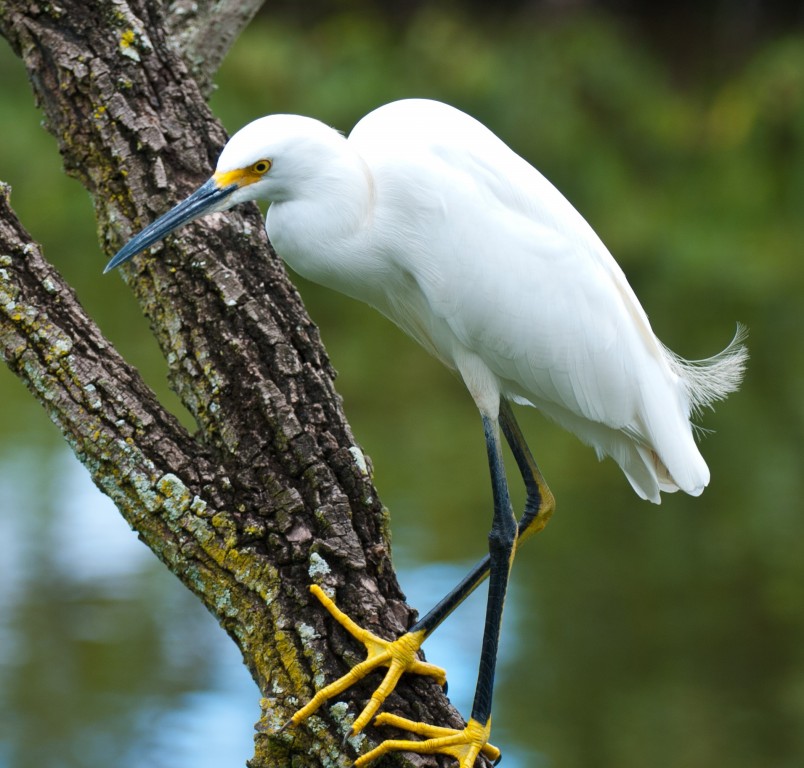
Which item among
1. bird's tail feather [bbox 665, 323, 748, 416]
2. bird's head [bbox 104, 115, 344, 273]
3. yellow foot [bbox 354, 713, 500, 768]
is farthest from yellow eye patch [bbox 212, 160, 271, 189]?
bird's tail feather [bbox 665, 323, 748, 416]

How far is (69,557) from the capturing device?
220 inches

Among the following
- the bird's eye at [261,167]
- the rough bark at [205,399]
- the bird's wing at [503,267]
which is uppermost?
the bird's wing at [503,267]

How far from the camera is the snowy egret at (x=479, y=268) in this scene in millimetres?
2213

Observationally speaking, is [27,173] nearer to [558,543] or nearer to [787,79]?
[558,543]

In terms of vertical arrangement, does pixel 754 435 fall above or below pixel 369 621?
above

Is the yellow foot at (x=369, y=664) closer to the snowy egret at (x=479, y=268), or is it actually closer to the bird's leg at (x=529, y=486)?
the snowy egret at (x=479, y=268)

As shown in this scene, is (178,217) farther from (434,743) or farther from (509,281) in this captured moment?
(434,743)

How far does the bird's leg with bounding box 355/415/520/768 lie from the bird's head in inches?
25.4

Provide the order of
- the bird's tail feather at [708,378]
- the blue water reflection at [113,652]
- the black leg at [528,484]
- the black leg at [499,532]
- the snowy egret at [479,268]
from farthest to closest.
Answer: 1. the blue water reflection at [113,652]
2. the bird's tail feather at [708,378]
3. the black leg at [528,484]
4. the black leg at [499,532]
5. the snowy egret at [479,268]

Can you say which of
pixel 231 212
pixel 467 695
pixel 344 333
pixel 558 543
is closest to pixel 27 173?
pixel 344 333

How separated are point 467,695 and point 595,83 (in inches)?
346

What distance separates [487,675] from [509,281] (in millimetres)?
776

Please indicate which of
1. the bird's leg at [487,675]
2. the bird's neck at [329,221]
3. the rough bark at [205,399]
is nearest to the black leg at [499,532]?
the bird's leg at [487,675]

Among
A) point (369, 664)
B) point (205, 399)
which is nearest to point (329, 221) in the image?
point (205, 399)
